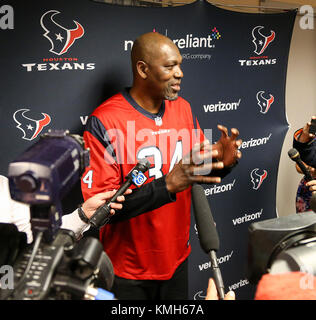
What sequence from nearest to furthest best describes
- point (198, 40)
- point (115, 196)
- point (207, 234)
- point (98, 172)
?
point (207, 234), point (115, 196), point (98, 172), point (198, 40)

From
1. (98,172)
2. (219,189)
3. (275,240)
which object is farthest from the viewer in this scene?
(219,189)

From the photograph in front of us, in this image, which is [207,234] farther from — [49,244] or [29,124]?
[29,124]

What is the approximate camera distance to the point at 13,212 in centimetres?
122

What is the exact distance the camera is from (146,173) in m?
1.62

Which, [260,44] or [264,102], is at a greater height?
[260,44]

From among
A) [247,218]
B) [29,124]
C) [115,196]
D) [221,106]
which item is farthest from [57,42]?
[247,218]

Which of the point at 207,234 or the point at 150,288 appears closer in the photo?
the point at 207,234

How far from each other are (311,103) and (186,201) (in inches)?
78.2

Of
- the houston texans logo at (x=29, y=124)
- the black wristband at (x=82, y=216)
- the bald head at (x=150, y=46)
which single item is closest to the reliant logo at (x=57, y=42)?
the houston texans logo at (x=29, y=124)

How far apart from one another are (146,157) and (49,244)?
101 centimetres

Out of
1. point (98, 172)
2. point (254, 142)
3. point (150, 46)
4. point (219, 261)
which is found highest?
point (150, 46)

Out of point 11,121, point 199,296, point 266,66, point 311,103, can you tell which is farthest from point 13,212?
point 311,103

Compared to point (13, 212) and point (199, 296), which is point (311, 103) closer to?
point (199, 296)

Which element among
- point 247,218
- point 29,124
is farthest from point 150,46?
point 247,218
